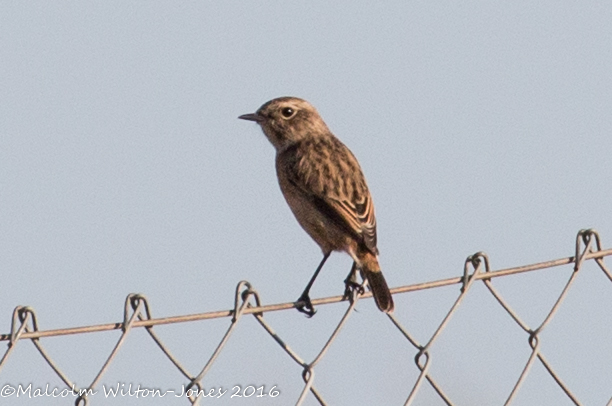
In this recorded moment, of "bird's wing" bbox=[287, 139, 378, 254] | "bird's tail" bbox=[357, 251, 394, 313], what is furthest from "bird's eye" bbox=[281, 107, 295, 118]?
"bird's tail" bbox=[357, 251, 394, 313]

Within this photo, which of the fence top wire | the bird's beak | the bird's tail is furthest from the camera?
the bird's beak

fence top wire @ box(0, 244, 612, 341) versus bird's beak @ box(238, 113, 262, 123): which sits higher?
bird's beak @ box(238, 113, 262, 123)

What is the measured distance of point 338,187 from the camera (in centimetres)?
748

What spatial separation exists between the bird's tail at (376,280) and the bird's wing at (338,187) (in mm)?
69

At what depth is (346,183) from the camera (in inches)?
297

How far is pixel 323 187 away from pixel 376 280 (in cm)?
106

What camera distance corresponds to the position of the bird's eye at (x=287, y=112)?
867 centimetres

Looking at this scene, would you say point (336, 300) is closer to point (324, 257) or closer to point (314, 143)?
point (324, 257)

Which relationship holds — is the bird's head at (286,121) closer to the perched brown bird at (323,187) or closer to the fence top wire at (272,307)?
the perched brown bird at (323,187)

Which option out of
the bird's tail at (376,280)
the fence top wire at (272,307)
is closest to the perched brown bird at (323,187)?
the bird's tail at (376,280)

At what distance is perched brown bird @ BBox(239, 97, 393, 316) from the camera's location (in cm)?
706

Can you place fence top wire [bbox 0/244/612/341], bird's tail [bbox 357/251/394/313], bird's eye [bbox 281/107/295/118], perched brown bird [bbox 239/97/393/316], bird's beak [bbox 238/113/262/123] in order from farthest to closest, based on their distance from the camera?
bird's eye [bbox 281/107/295/118], bird's beak [bbox 238/113/262/123], perched brown bird [bbox 239/97/393/316], bird's tail [bbox 357/251/394/313], fence top wire [bbox 0/244/612/341]

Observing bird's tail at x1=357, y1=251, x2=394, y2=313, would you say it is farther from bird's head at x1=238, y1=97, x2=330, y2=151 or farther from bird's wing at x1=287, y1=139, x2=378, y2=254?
bird's head at x1=238, y1=97, x2=330, y2=151

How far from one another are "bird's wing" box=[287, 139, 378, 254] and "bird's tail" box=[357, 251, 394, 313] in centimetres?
7
